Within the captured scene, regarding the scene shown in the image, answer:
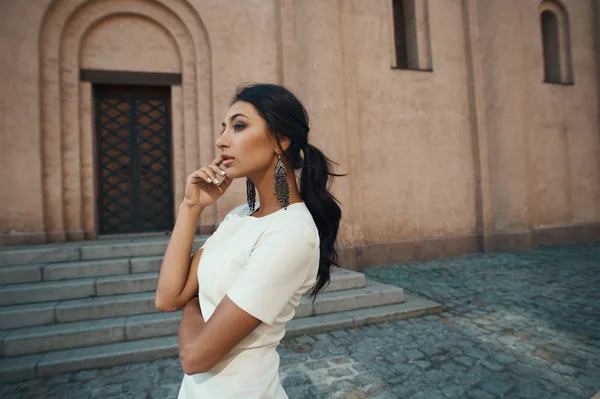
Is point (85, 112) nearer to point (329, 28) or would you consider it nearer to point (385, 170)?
point (329, 28)

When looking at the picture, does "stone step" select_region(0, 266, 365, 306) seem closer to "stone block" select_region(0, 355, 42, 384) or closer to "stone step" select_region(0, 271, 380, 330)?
"stone step" select_region(0, 271, 380, 330)

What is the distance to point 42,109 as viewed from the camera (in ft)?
20.4

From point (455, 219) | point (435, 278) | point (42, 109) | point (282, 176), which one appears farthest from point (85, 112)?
point (455, 219)

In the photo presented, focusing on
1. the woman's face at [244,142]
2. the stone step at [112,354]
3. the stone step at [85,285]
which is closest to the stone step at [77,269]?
the stone step at [85,285]

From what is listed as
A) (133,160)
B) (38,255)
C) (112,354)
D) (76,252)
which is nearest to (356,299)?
(112,354)

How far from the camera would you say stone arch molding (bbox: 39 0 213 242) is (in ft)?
20.6

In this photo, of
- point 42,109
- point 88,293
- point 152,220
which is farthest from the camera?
point 152,220

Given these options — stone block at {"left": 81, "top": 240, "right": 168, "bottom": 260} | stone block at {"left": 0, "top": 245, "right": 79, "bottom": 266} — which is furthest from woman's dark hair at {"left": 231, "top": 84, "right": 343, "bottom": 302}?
stone block at {"left": 0, "top": 245, "right": 79, "bottom": 266}

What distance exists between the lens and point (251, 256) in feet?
3.58

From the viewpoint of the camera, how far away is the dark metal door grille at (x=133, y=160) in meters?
7.10

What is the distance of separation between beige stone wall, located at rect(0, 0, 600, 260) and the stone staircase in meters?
1.76

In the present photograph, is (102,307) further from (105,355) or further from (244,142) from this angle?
(244,142)

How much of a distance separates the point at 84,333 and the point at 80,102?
5025 millimetres

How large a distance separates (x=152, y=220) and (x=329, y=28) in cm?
585
